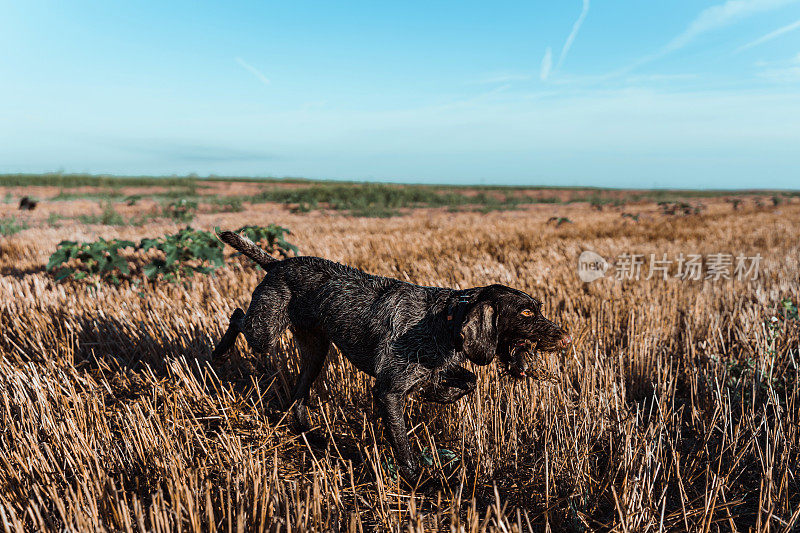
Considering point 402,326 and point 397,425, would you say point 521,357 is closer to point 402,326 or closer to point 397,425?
point 402,326

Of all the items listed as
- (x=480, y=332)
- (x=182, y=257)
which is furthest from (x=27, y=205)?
(x=480, y=332)

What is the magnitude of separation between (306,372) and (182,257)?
180 inches

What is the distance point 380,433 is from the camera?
275cm

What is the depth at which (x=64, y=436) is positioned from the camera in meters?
2.36

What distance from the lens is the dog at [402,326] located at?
6.53 feet

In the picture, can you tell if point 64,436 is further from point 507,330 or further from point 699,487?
point 699,487

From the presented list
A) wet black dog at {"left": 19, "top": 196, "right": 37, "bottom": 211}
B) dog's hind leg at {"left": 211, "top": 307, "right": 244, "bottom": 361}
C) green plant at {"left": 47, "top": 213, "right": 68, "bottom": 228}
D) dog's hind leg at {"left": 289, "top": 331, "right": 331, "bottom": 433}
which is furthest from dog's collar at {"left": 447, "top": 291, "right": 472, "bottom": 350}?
wet black dog at {"left": 19, "top": 196, "right": 37, "bottom": 211}

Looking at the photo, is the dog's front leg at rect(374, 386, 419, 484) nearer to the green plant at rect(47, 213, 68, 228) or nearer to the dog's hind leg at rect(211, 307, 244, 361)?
the dog's hind leg at rect(211, 307, 244, 361)

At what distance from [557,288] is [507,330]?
3.43 m

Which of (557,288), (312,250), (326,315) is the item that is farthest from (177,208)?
(326,315)

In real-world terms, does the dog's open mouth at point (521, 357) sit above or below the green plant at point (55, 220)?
above

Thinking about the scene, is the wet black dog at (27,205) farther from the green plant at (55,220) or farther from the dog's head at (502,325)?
the dog's head at (502,325)

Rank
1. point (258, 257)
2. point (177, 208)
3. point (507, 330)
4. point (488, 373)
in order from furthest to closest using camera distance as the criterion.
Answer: point (177, 208), point (488, 373), point (258, 257), point (507, 330)

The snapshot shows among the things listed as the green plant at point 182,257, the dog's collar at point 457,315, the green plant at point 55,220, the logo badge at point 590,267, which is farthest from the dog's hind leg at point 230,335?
the green plant at point 55,220
